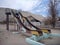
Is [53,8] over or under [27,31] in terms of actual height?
over

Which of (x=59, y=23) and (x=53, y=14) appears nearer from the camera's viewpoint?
(x=53, y=14)

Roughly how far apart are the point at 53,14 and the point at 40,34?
66.5 ft

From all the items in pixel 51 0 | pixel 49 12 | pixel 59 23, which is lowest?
pixel 59 23

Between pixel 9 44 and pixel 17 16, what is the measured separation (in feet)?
27.2

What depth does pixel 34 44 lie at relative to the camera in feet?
28.6

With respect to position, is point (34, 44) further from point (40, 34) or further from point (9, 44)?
point (40, 34)

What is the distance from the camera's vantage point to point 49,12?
34250 mm

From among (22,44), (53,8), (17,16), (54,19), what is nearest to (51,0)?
(53,8)

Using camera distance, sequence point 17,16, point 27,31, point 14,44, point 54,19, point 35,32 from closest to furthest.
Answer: point 14,44 < point 35,32 < point 27,31 < point 17,16 < point 54,19

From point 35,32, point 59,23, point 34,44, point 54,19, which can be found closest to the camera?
point 34,44

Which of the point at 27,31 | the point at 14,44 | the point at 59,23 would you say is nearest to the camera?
the point at 14,44

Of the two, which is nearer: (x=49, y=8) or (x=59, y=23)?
(x=49, y=8)

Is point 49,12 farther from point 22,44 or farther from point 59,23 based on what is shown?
point 22,44

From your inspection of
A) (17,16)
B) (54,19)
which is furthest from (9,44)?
(54,19)
